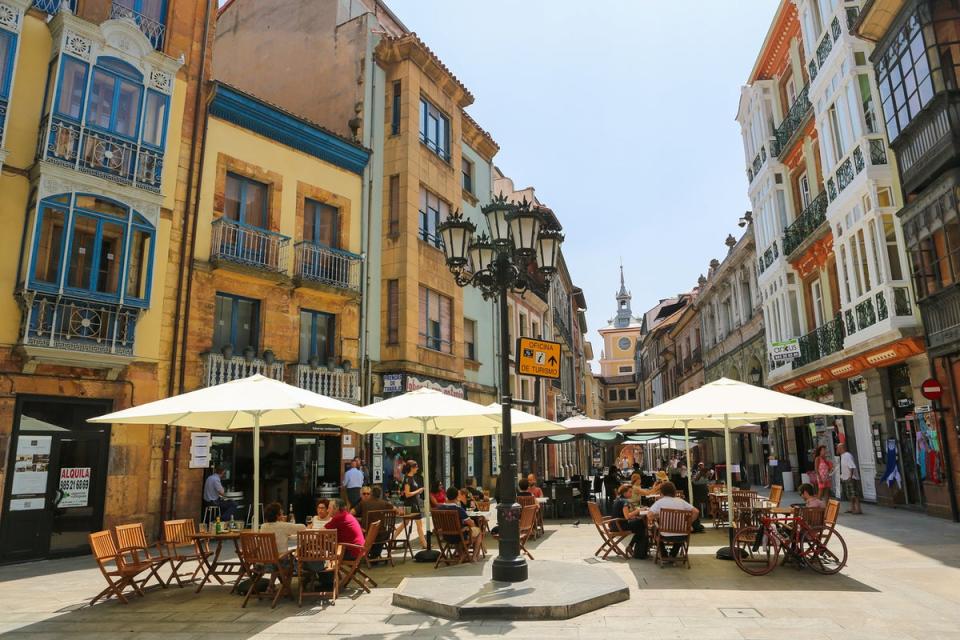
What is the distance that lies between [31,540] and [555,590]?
9635 millimetres

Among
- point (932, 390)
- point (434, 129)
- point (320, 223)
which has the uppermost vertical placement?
point (434, 129)

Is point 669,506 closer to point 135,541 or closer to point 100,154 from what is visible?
point 135,541

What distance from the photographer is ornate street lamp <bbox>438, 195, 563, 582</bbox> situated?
777 centimetres

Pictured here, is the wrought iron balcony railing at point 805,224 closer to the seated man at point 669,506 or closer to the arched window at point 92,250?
the seated man at point 669,506

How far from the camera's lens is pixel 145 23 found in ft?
46.1

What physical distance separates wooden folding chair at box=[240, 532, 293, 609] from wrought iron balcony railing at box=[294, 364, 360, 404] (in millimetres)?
8294

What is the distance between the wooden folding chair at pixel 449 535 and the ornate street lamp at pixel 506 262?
1.41 metres

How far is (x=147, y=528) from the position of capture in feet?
41.4

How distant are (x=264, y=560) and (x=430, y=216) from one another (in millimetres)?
15577

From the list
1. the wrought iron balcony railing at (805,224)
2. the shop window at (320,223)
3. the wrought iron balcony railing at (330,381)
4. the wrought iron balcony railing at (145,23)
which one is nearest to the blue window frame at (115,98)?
the wrought iron balcony railing at (145,23)

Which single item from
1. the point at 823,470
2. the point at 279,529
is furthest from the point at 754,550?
the point at 823,470

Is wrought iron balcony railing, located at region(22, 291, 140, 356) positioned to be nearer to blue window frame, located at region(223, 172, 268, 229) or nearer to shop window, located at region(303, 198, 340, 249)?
blue window frame, located at region(223, 172, 268, 229)

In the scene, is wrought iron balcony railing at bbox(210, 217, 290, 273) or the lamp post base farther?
wrought iron balcony railing at bbox(210, 217, 290, 273)

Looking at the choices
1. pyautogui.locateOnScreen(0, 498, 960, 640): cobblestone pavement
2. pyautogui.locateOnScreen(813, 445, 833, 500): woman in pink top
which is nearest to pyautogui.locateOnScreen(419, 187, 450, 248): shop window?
pyautogui.locateOnScreen(813, 445, 833, 500): woman in pink top
